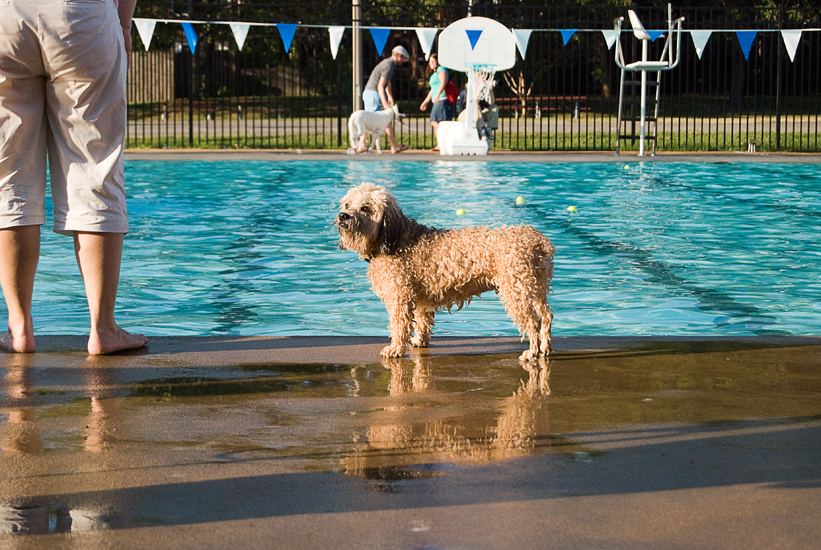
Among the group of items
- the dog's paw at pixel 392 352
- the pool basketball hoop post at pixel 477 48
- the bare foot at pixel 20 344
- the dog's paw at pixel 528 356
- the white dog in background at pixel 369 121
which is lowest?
the dog's paw at pixel 528 356

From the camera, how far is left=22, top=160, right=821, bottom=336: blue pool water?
6.68m

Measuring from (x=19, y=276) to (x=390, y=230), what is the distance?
5.77 feet

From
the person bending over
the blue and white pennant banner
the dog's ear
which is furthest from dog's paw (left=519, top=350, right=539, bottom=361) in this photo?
the blue and white pennant banner

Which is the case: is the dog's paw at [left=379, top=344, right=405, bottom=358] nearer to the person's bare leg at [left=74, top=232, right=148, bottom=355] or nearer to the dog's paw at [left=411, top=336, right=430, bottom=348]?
the dog's paw at [left=411, top=336, right=430, bottom=348]

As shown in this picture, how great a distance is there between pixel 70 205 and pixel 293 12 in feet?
115

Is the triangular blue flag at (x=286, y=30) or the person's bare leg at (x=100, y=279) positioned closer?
the person's bare leg at (x=100, y=279)

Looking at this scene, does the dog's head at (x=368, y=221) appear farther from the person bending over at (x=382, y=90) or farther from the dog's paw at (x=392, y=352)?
the person bending over at (x=382, y=90)

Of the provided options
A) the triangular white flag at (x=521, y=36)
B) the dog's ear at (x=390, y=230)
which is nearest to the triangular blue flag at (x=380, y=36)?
the triangular white flag at (x=521, y=36)

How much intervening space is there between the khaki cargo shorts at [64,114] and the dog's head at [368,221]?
3.44 ft

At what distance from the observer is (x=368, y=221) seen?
15.5ft

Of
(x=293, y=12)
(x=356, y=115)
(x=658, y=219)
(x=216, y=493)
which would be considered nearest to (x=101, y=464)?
(x=216, y=493)

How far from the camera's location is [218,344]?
482cm

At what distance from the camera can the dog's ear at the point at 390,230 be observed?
15.7 feet

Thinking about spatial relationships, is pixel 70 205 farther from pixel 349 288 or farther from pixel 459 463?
pixel 349 288
